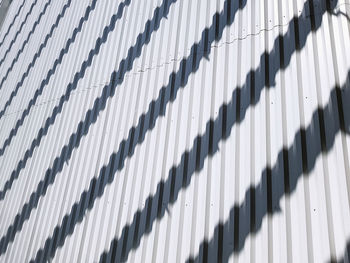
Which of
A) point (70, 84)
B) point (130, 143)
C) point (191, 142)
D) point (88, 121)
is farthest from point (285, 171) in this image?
point (70, 84)

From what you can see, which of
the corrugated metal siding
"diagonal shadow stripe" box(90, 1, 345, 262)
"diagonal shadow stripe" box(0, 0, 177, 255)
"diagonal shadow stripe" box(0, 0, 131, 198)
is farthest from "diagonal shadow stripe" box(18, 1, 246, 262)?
"diagonal shadow stripe" box(0, 0, 131, 198)

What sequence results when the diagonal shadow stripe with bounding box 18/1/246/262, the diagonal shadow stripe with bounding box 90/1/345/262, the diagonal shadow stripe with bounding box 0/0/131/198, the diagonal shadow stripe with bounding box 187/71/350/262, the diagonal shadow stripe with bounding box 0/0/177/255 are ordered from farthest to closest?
the diagonal shadow stripe with bounding box 0/0/131/198, the diagonal shadow stripe with bounding box 0/0/177/255, the diagonal shadow stripe with bounding box 18/1/246/262, the diagonal shadow stripe with bounding box 90/1/345/262, the diagonal shadow stripe with bounding box 187/71/350/262

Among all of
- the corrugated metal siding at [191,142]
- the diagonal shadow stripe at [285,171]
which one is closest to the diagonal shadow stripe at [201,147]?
the corrugated metal siding at [191,142]

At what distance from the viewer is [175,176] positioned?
11.7 feet

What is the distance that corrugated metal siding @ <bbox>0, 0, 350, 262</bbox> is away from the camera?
280 cm

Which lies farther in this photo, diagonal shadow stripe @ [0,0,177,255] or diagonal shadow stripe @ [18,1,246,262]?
diagonal shadow stripe @ [0,0,177,255]

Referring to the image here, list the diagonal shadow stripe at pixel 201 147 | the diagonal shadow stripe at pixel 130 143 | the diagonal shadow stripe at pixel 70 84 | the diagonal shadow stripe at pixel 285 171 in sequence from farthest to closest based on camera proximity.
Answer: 1. the diagonal shadow stripe at pixel 70 84
2. the diagonal shadow stripe at pixel 130 143
3. the diagonal shadow stripe at pixel 201 147
4. the diagonal shadow stripe at pixel 285 171

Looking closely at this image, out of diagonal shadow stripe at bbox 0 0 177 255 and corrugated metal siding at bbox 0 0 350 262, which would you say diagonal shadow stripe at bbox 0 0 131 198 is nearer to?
corrugated metal siding at bbox 0 0 350 262

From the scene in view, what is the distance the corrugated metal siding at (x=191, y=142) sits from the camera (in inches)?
110

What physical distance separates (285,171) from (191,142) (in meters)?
1.05

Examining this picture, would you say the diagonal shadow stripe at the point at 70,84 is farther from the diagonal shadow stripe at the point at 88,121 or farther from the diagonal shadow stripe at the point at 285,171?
the diagonal shadow stripe at the point at 285,171

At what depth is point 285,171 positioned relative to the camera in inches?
113

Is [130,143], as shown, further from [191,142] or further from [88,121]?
[88,121]

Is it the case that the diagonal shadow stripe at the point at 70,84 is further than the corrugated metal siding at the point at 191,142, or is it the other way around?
the diagonal shadow stripe at the point at 70,84
